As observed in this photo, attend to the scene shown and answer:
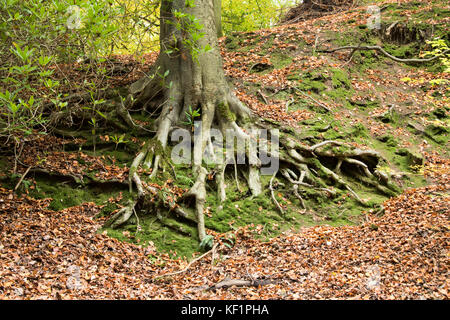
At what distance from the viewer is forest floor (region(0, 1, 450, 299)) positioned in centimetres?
445

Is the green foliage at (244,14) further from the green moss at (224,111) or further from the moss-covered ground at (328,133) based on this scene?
the green moss at (224,111)

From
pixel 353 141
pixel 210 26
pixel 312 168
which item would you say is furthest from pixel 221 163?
pixel 353 141

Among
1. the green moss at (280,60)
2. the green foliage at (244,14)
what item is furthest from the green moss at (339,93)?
the green foliage at (244,14)

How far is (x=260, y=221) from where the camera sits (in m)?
6.55

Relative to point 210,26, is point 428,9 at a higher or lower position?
higher

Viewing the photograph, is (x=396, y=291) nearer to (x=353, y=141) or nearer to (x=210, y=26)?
(x=353, y=141)

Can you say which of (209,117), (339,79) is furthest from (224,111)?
(339,79)

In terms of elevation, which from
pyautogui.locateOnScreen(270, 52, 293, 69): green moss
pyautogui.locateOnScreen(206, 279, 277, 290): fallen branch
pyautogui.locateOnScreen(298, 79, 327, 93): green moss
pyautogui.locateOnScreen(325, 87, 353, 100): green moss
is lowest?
pyautogui.locateOnScreen(206, 279, 277, 290): fallen branch

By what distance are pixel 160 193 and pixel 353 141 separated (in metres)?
5.35

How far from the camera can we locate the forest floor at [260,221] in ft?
14.6


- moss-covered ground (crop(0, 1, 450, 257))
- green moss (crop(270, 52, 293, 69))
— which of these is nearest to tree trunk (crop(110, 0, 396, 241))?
moss-covered ground (crop(0, 1, 450, 257))

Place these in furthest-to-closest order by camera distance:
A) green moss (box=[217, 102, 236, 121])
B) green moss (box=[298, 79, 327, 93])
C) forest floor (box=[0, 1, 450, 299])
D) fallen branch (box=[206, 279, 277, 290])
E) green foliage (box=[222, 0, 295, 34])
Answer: green foliage (box=[222, 0, 295, 34]) → green moss (box=[298, 79, 327, 93]) → green moss (box=[217, 102, 236, 121]) → fallen branch (box=[206, 279, 277, 290]) → forest floor (box=[0, 1, 450, 299])

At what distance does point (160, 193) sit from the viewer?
20.8 ft

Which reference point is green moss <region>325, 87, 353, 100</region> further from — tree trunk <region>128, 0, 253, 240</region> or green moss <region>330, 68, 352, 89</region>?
tree trunk <region>128, 0, 253, 240</region>
